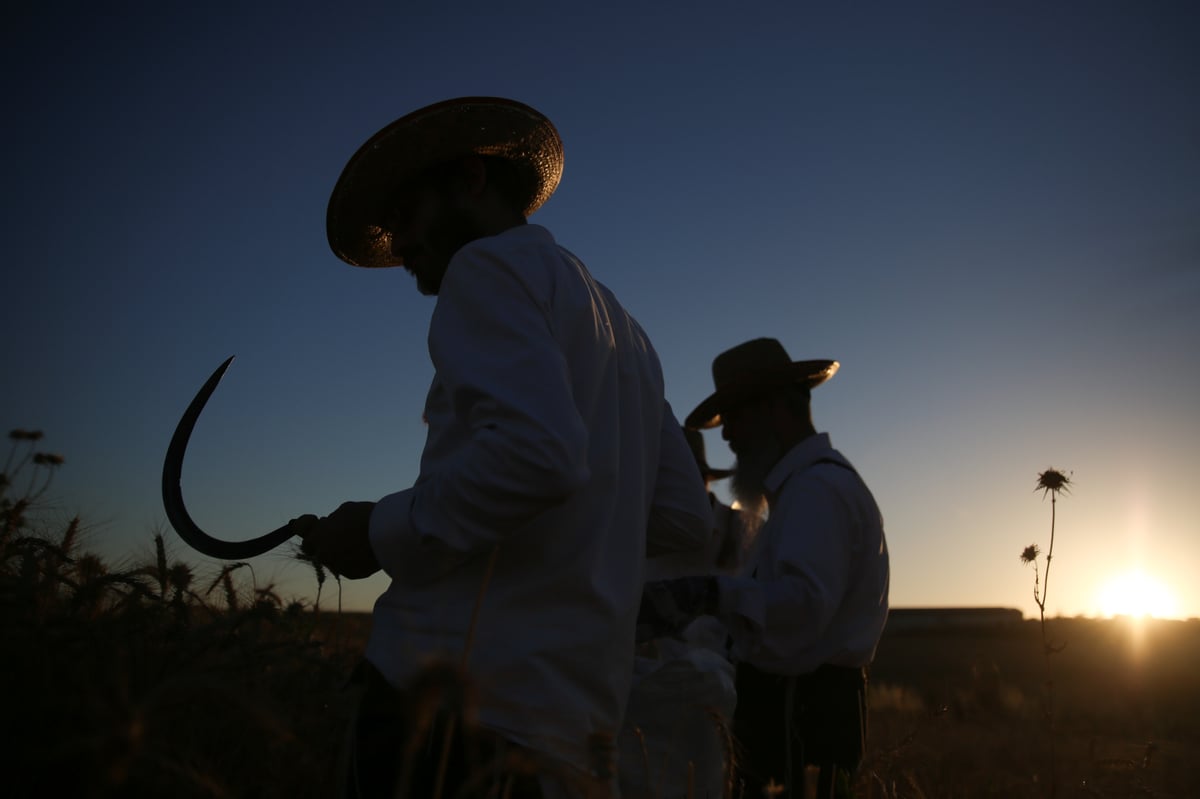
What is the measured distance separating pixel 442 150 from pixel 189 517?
121 cm

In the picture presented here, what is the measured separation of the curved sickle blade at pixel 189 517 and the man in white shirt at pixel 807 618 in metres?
1.36

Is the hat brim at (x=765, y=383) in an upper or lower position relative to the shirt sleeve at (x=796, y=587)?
upper

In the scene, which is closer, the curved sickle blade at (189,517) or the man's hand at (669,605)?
the curved sickle blade at (189,517)

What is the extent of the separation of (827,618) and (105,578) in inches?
92.3

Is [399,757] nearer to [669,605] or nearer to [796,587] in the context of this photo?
[669,605]

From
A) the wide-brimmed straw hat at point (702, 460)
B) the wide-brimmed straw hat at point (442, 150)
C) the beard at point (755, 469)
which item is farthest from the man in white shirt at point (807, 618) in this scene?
the wide-brimmed straw hat at point (702, 460)

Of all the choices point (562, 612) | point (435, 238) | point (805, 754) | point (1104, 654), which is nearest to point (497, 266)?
point (435, 238)

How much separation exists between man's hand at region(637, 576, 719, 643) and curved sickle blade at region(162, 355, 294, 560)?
37.2 inches

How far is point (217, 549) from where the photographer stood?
186 centimetres

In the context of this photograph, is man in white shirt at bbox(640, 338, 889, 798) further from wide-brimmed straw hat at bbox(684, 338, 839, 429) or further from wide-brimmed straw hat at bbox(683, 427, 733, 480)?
wide-brimmed straw hat at bbox(683, 427, 733, 480)

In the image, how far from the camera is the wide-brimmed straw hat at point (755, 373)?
421cm

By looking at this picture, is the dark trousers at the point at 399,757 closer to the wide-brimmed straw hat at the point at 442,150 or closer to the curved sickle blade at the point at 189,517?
the curved sickle blade at the point at 189,517

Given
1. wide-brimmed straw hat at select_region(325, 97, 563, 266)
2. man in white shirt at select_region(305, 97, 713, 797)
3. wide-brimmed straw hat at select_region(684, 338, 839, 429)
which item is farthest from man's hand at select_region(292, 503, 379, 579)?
wide-brimmed straw hat at select_region(684, 338, 839, 429)

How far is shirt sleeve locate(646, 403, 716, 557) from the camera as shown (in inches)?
82.7
